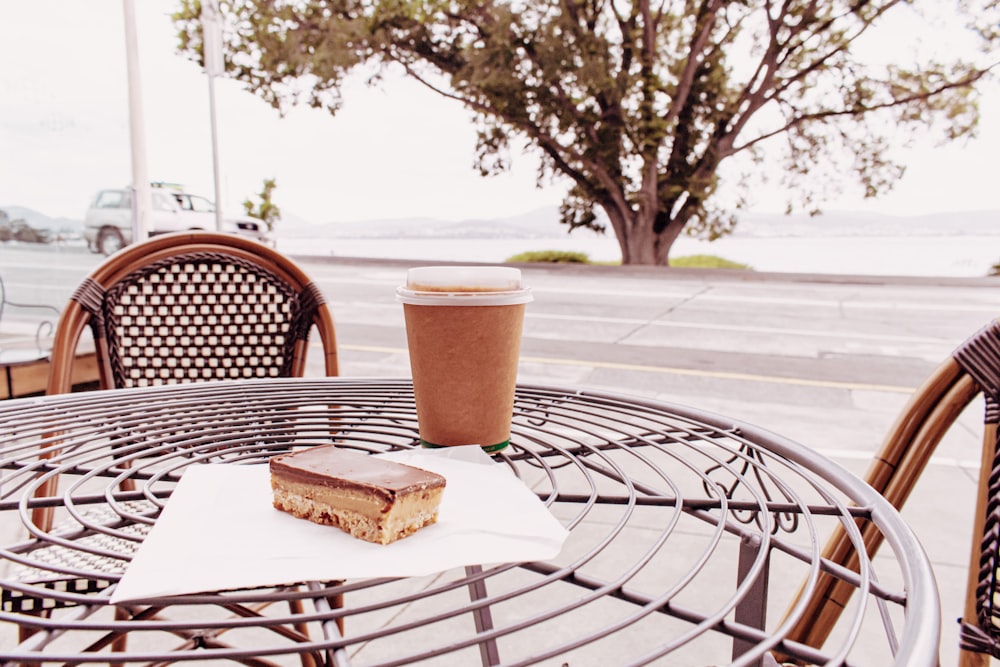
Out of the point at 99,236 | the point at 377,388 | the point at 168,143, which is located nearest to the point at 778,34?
the point at 168,143

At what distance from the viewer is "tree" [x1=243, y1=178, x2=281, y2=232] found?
57.2ft

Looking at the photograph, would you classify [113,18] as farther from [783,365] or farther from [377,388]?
[783,365]

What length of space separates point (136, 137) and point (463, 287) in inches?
149

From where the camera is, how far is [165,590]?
0.52 meters

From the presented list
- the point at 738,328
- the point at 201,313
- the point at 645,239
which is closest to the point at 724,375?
the point at 738,328

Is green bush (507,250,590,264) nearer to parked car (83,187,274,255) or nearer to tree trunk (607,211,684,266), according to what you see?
tree trunk (607,211,684,266)

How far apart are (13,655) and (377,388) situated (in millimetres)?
790

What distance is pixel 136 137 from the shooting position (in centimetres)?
388

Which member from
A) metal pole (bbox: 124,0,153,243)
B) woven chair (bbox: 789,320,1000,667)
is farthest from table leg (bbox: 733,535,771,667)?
metal pole (bbox: 124,0,153,243)

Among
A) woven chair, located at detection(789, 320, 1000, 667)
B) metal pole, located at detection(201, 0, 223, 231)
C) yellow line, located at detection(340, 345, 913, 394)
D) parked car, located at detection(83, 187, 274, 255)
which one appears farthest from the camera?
metal pole, located at detection(201, 0, 223, 231)

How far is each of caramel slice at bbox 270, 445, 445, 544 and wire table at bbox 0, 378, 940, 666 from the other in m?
0.06

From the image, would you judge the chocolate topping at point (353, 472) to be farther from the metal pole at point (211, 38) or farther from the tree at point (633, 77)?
the tree at point (633, 77)

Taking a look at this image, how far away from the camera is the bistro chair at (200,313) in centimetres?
163

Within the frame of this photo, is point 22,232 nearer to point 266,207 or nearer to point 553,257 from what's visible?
point 553,257
